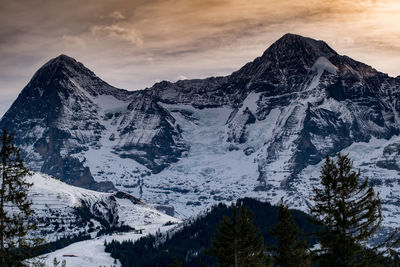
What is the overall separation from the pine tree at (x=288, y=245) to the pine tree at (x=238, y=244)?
1.46 meters

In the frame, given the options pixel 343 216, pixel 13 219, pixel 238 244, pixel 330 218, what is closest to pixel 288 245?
pixel 238 244

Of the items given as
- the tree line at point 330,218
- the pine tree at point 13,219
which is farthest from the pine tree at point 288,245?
the pine tree at point 13,219

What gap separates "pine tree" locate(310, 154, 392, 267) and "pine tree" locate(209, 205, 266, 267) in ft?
36.6

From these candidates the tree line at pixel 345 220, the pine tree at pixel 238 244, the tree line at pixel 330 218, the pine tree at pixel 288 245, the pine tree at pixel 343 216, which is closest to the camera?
the tree line at pixel 330 218

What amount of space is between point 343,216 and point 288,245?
1328 centimetres

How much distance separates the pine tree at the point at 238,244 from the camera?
53.6 meters

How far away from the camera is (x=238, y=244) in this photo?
5381 centimetres

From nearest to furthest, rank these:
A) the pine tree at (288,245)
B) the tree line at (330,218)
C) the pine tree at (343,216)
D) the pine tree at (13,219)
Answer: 1. the pine tree at (13,219)
2. the tree line at (330,218)
3. the pine tree at (343,216)
4. the pine tree at (288,245)

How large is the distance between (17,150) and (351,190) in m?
22.2

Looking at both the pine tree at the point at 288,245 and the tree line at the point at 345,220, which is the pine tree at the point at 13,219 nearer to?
the tree line at the point at 345,220

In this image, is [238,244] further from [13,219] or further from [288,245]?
[13,219]

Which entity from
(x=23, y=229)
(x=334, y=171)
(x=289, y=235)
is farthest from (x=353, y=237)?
(x=23, y=229)

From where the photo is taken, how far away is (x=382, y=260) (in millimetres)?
40438

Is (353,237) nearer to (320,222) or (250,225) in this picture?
(320,222)
